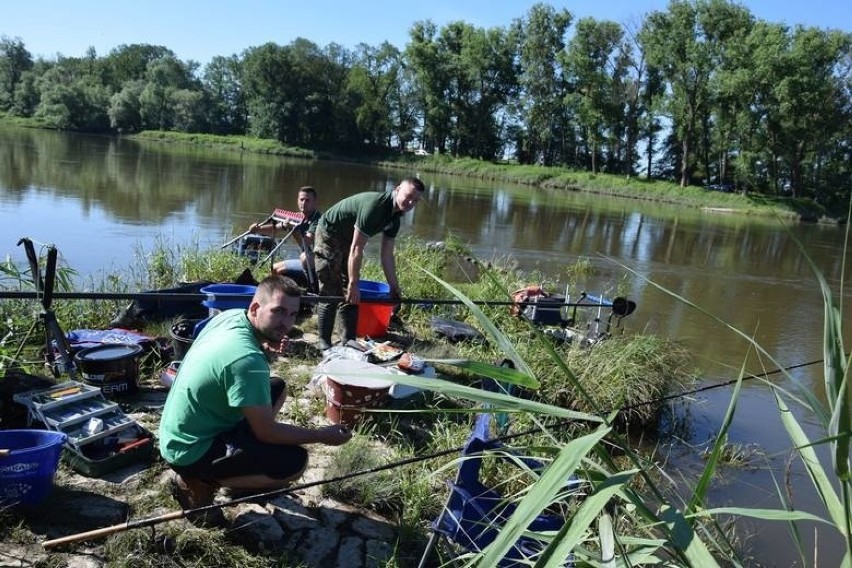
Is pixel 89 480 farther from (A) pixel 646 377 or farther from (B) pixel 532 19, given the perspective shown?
(B) pixel 532 19

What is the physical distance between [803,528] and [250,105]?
57029 millimetres

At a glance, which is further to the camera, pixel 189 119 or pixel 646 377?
pixel 189 119

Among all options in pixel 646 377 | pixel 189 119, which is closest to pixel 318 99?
pixel 189 119

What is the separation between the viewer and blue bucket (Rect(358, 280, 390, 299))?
17.9ft

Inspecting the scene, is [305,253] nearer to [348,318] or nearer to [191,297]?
[348,318]

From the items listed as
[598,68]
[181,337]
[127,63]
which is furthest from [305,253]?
[127,63]

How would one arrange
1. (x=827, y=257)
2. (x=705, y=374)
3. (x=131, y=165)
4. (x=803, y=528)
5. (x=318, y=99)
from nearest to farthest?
(x=803, y=528)
(x=705, y=374)
(x=827, y=257)
(x=131, y=165)
(x=318, y=99)

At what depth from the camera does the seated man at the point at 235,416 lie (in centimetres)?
246

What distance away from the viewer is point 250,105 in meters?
55.9

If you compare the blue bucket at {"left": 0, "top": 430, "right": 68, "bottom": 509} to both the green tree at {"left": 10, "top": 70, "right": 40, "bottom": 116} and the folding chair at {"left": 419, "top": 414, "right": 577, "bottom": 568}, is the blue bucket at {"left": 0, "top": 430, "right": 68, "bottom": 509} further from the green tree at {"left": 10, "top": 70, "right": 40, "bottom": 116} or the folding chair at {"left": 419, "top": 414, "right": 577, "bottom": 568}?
the green tree at {"left": 10, "top": 70, "right": 40, "bottom": 116}

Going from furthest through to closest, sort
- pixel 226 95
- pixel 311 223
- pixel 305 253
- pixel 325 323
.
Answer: pixel 226 95 < pixel 311 223 < pixel 305 253 < pixel 325 323

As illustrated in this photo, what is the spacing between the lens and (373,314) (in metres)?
5.55

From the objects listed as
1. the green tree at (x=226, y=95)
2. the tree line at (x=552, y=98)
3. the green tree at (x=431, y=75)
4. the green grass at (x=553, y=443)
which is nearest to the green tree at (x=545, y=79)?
the tree line at (x=552, y=98)

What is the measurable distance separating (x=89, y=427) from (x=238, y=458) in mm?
1017
